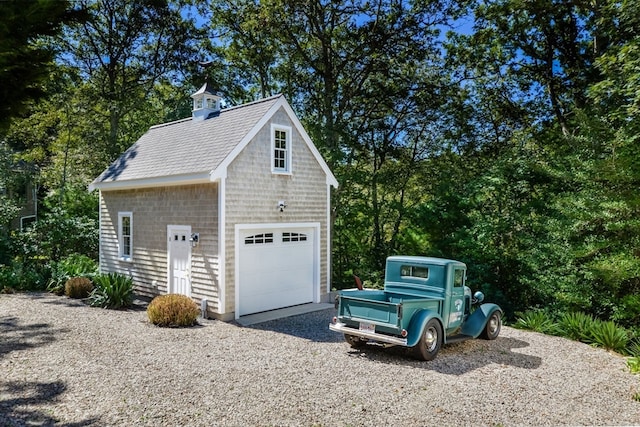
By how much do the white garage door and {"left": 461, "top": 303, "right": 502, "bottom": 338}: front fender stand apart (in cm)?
528

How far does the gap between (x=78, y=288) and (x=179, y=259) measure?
4.08 meters

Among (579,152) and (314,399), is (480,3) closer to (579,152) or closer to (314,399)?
(579,152)

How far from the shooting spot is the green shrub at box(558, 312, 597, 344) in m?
9.61

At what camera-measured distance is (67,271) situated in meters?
14.9

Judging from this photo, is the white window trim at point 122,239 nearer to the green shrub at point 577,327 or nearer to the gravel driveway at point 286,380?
the gravel driveway at point 286,380

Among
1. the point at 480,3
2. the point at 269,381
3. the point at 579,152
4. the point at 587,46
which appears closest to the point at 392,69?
→ the point at 480,3

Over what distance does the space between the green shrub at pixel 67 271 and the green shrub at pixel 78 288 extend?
0.77 metres

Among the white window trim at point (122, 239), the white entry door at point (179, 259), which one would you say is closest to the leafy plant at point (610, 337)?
the white entry door at point (179, 259)

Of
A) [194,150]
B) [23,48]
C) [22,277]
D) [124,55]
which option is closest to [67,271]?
[22,277]

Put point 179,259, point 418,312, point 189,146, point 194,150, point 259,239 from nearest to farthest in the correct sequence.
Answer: point 418,312 < point 259,239 < point 179,259 < point 194,150 < point 189,146

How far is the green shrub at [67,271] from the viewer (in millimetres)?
14234

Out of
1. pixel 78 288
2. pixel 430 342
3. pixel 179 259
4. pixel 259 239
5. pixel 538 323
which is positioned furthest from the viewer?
pixel 78 288

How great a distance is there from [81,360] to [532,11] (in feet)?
58.8

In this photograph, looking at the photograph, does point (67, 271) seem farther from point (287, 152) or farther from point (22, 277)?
point (287, 152)
